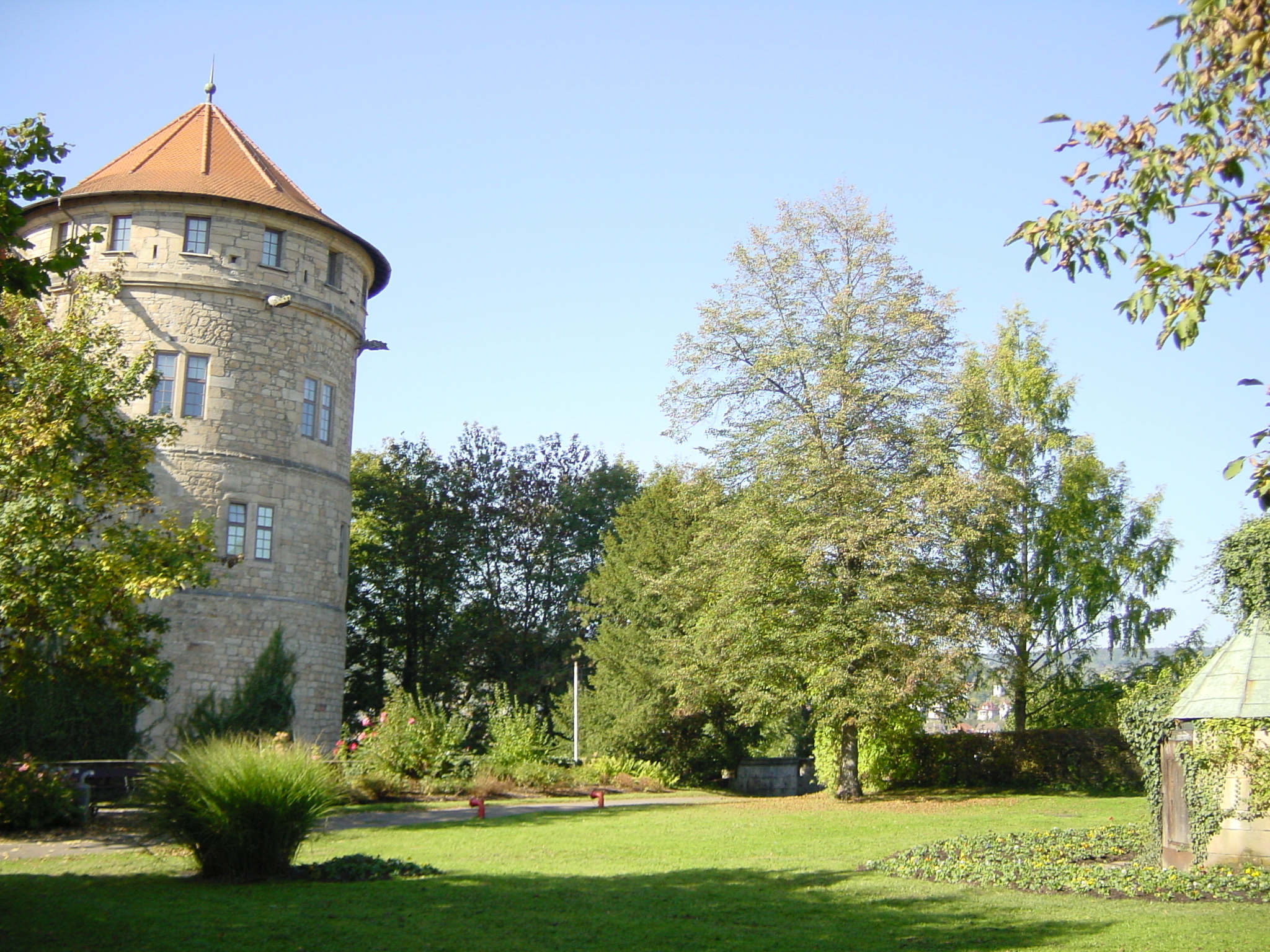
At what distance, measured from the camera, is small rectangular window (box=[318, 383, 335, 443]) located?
2920 centimetres

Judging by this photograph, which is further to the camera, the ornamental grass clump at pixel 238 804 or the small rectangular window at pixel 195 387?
the small rectangular window at pixel 195 387

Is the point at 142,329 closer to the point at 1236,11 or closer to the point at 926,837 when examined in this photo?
the point at 926,837

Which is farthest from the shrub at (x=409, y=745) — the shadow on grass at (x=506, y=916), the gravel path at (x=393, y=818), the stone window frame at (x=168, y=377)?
the shadow on grass at (x=506, y=916)

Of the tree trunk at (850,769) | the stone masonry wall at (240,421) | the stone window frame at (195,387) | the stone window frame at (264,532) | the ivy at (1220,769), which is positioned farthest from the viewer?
the stone window frame at (264,532)

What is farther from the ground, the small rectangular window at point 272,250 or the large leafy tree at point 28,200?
the small rectangular window at point 272,250

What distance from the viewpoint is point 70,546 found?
44.8 ft

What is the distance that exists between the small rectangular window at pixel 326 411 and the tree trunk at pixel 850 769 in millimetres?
14785

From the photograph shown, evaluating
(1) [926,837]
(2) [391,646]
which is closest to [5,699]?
(1) [926,837]

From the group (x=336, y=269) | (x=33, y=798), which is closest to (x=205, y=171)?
(x=336, y=269)

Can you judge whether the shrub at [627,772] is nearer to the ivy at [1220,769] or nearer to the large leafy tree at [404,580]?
the large leafy tree at [404,580]

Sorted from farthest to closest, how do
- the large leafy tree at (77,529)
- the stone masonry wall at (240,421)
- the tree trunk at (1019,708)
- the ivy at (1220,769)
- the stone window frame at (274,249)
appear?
the tree trunk at (1019,708)
the stone window frame at (274,249)
the stone masonry wall at (240,421)
the large leafy tree at (77,529)
the ivy at (1220,769)

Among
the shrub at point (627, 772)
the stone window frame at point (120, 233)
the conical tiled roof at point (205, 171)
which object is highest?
the conical tiled roof at point (205, 171)

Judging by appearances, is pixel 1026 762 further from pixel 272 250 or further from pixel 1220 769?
pixel 272 250

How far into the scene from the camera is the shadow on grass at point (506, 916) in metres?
8.30
